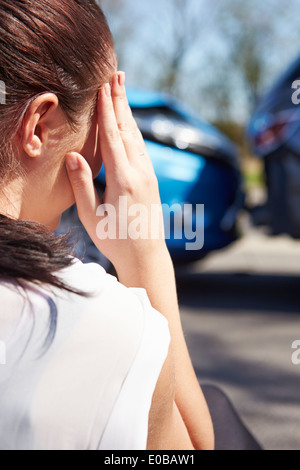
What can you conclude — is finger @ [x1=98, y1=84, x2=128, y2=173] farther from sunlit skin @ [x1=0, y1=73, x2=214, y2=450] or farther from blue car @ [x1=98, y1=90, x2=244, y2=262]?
blue car @ [x1=98, y1=90, x2=244, y2=262]

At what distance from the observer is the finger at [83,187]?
1038 millimetres

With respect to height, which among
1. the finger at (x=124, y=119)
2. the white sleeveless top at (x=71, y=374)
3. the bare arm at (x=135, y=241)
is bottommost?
the white sleeveless top at (x=71, y=374)

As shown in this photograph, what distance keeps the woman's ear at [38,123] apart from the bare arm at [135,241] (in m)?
0.12

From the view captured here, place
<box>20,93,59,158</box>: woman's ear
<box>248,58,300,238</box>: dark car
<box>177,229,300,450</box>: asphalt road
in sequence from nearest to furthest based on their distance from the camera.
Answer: <box>20,93,59,158</box>: woman's ear, <box>177,229,300,450</box>: asphalt road, <box>248,58,300,238</box>: dark car

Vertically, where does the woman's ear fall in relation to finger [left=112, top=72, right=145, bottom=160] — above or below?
below

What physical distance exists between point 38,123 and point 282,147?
363cm

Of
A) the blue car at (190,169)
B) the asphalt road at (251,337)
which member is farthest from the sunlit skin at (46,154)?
the blue car at (190,169)

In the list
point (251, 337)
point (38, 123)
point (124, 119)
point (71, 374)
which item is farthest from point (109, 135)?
point (251, 337)

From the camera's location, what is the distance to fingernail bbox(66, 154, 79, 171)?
102cm

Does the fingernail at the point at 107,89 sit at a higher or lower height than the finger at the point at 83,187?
higher

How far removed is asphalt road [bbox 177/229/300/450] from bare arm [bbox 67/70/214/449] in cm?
139

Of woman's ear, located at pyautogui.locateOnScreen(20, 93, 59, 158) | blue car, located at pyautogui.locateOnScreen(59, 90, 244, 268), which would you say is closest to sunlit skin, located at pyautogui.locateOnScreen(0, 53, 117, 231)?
woman's ear, located at pyautogui.locateOnScreen(20, 93, 59, 158)

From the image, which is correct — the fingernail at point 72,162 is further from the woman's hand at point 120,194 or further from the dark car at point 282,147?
the dark car at point 282,147
